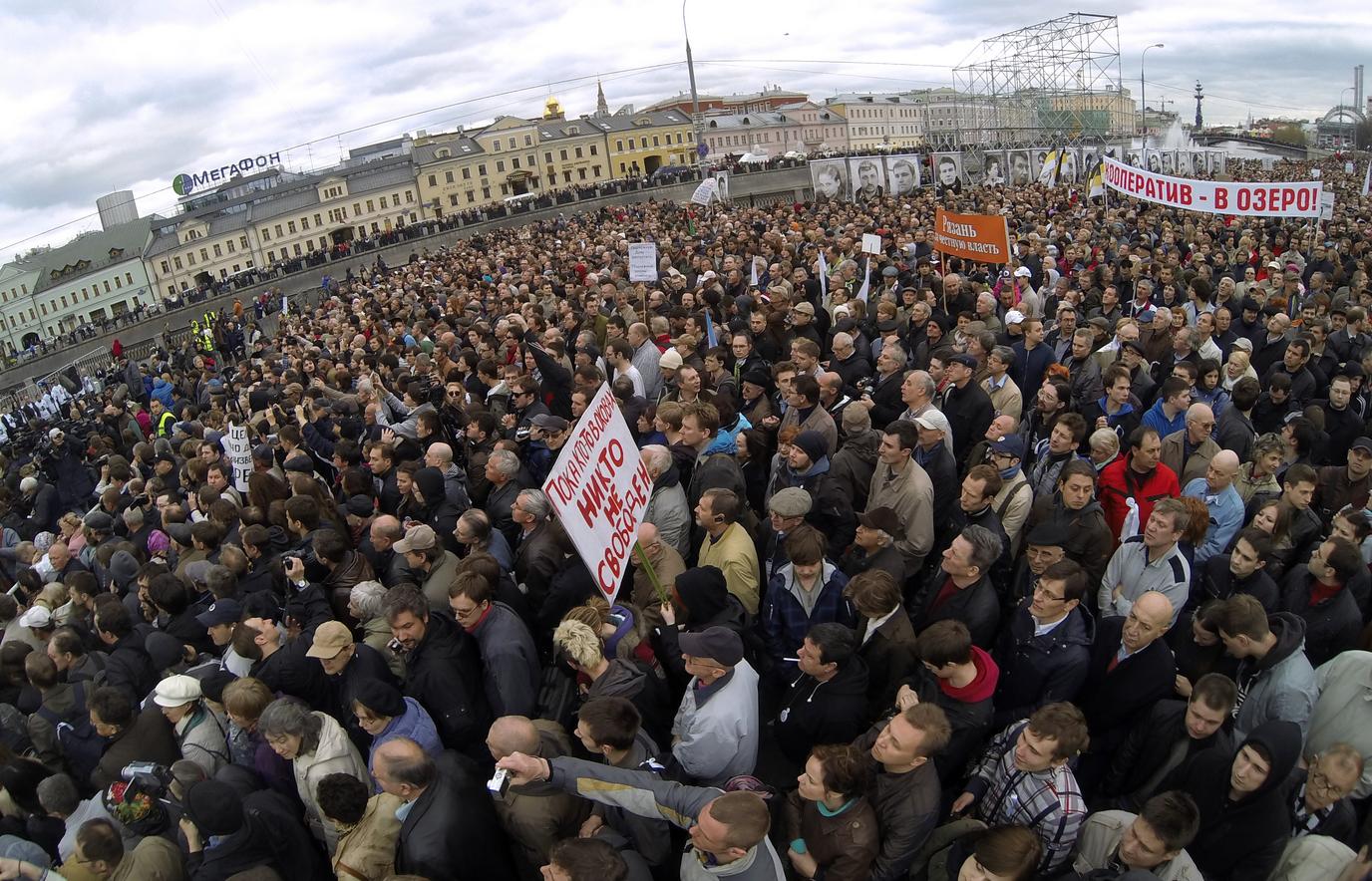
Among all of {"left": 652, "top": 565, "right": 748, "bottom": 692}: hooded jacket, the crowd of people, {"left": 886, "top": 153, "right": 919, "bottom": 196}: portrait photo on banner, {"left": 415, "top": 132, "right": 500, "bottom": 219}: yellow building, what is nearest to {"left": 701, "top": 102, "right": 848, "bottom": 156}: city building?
{"left": 415, "top": 132, "right": 500, "bottom": 219}: yellow building

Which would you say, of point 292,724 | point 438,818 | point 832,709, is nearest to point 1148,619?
point 832,709

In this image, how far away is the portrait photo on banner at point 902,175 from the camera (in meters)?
30.5

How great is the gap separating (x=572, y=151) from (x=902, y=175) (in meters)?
72.1

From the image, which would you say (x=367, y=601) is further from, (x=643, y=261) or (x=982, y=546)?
(x=643, y=261)

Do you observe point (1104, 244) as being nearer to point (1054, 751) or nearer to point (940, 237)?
point (940, 237)

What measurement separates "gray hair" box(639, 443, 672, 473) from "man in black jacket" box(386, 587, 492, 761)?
5.28ft

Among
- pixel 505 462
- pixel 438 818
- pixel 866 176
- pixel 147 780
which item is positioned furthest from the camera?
pixel 866 176

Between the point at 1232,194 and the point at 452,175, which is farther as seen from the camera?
the point at 452,175

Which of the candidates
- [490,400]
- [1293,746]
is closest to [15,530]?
[490,400]

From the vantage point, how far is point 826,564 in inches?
159

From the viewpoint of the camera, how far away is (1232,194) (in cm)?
1155

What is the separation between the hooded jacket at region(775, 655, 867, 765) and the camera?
11.0 ft

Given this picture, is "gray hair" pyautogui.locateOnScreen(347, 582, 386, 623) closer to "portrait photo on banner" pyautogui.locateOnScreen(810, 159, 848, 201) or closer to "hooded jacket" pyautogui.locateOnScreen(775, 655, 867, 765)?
"hooded jacket" pyautogui.locateOnScreen(775, 655, 867, 765)

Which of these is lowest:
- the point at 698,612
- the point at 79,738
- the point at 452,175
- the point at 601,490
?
the point at 79,738
